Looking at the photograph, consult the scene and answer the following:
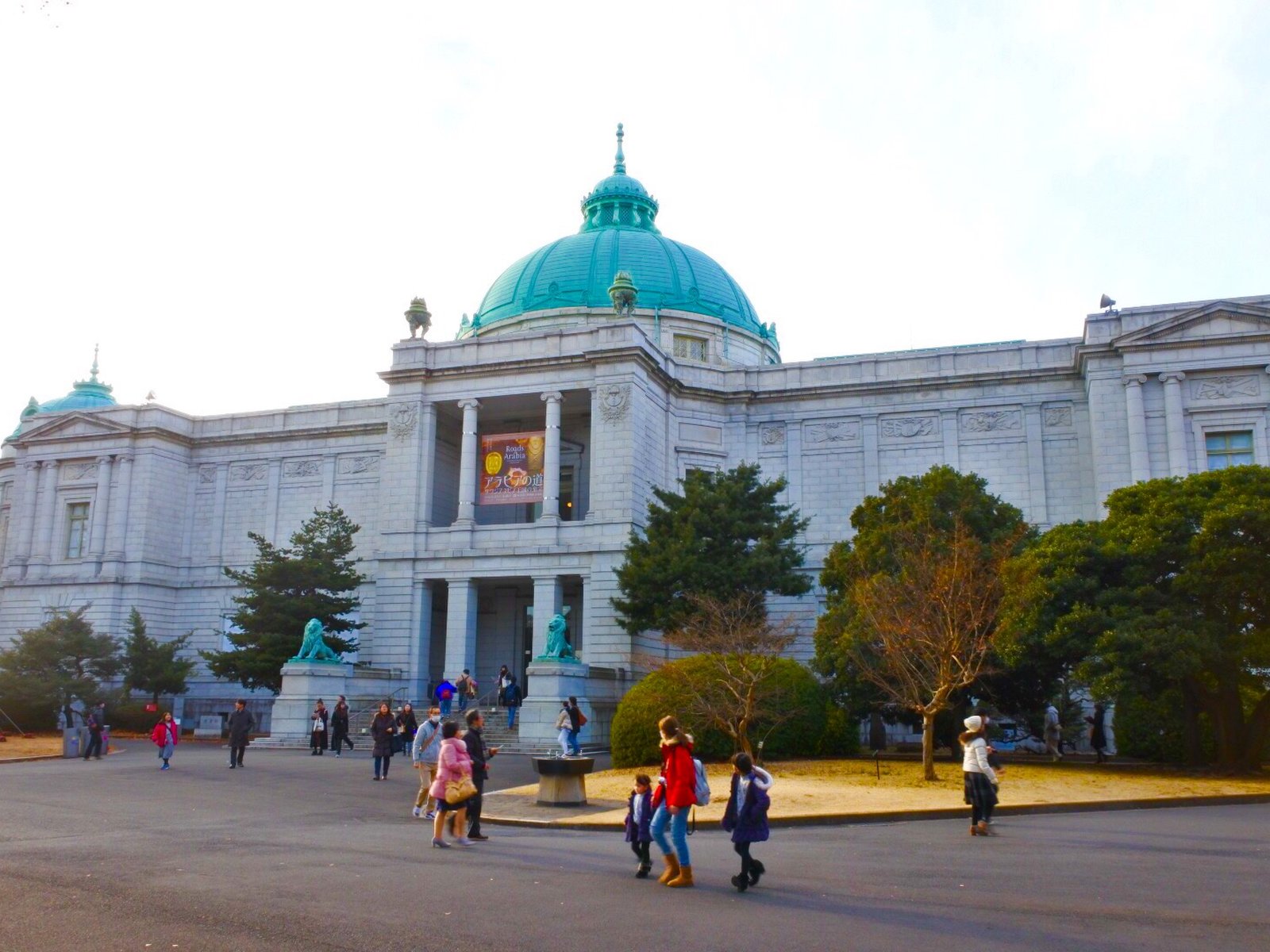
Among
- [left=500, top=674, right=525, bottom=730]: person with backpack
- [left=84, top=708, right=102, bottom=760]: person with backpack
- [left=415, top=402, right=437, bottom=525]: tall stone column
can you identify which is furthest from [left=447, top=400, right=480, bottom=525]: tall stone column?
[left=84, top=708, right=102, bottom=760]: person with backpack

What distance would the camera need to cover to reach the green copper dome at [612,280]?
57.9 metres

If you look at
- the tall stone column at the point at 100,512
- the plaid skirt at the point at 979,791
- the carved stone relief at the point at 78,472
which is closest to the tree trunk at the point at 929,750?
the plaid skirt at the point at 979,791

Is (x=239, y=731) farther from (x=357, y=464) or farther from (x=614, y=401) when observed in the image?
(x=357, y=464)

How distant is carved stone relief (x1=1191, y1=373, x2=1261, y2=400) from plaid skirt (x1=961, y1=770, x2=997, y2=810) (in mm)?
29061

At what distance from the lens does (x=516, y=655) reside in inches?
1921

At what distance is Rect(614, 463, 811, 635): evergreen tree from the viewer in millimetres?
37500

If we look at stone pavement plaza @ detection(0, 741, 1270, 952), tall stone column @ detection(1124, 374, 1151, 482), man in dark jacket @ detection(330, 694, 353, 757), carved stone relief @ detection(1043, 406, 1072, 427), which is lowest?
stone pavement plaza @ detection(0, 741, 1270, 952)

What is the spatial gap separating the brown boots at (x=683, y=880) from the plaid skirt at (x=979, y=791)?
5.92 meters

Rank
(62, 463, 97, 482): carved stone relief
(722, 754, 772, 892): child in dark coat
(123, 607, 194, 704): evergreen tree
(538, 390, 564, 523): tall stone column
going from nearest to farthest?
(722, 754, 772, 892): child in dark coat < (538, 390, 564, 523): tall stone column < (123, 607, 194, 704): evergreen tree < (62, 463, 97, 482): carved stone relief

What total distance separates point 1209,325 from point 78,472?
157 ft

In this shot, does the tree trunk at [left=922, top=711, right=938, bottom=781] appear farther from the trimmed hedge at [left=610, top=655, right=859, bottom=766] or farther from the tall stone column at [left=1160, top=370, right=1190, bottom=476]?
the tall stone column at [left=1160, top=370, right=1190, bottom=476]

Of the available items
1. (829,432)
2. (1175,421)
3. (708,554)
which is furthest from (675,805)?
(829,432)

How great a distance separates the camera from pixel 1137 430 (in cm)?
4034

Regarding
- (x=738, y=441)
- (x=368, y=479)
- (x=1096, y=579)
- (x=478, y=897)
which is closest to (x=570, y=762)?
(x=478, y=897)
